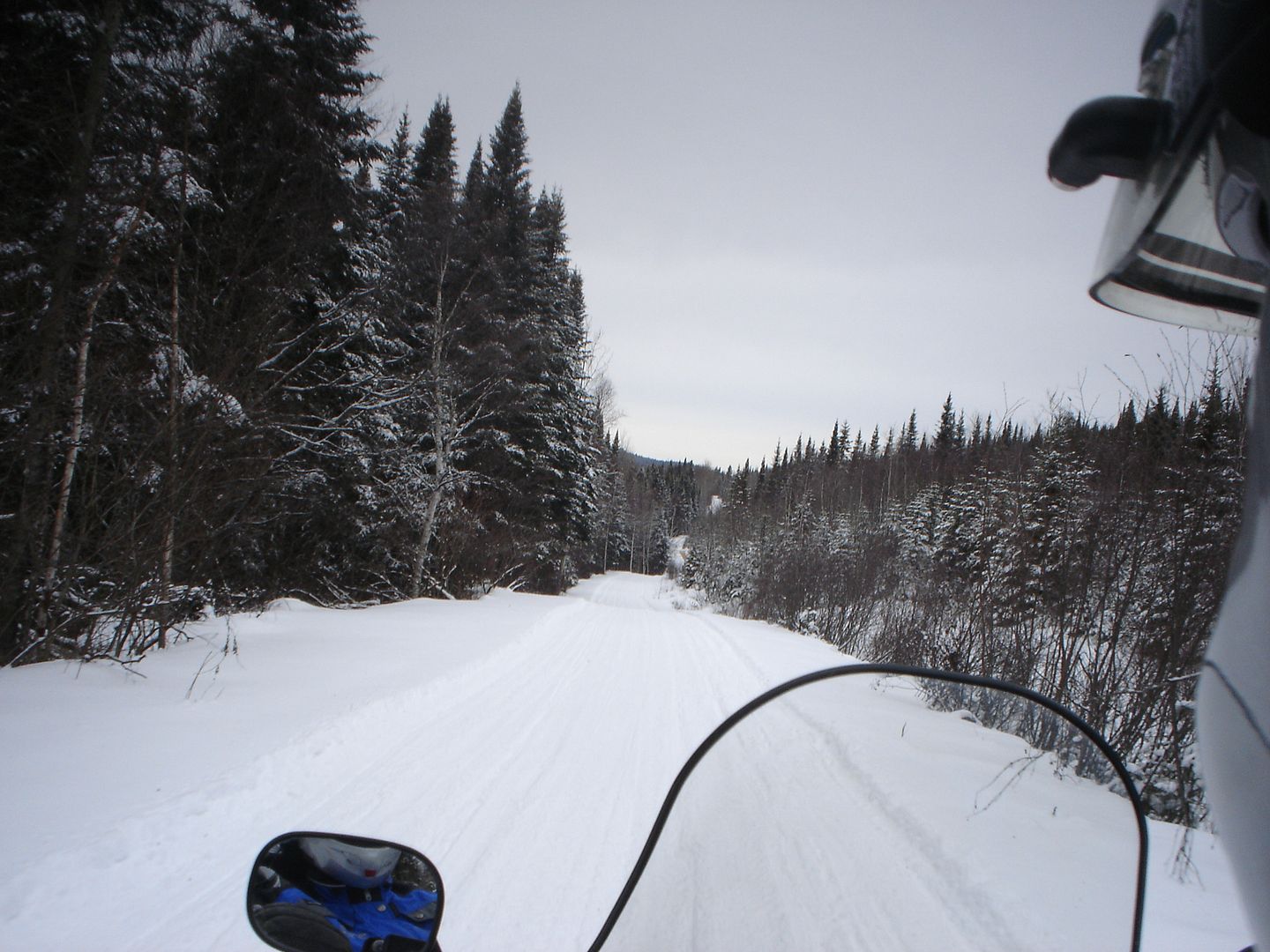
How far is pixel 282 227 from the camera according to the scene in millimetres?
8125

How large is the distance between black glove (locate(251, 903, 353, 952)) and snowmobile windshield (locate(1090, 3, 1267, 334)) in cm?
161

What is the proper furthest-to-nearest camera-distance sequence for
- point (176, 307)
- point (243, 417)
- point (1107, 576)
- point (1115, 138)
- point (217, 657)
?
point (176, 307)
point (243, 417)
point (217, 657)
point (1107, 576)
point (1115, 138)

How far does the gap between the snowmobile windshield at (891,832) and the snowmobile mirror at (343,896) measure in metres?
0.35

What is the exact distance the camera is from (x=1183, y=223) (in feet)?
2.39

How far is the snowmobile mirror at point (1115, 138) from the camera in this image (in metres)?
0.68

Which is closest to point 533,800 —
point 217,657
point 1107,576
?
point 217,657

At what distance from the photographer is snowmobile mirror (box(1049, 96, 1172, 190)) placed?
2.24 ft

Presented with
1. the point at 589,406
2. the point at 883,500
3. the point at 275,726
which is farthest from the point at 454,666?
the point at 883,500

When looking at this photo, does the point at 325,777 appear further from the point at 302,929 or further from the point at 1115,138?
the point at 1115,138

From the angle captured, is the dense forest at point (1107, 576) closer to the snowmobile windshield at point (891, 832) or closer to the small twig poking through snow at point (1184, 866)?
the small twig poking through snow at point (1184, 866)

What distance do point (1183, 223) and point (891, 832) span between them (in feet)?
3.27

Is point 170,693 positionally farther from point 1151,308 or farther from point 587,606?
point 587,606

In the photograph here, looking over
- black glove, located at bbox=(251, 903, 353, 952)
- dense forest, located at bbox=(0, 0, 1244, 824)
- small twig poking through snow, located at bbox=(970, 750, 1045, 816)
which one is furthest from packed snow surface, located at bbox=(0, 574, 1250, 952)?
dense forest, located at bbox=(0, 0, 1244, 824)

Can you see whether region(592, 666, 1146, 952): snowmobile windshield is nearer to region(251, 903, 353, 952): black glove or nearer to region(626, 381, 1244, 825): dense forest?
region(251, 903, 353, 952): black glove
